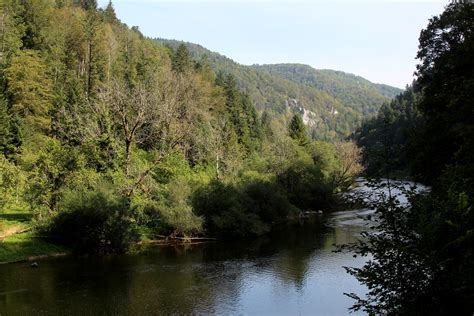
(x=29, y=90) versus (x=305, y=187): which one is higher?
(x=29, y=90)

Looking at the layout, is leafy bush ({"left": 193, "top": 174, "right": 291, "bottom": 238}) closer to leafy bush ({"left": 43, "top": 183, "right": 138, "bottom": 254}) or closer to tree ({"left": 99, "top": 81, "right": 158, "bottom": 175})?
tree ({"left": 99, "top": 81, "right": 158, "bottom": 175})

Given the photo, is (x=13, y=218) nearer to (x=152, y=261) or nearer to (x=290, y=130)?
(x=152, y=261)

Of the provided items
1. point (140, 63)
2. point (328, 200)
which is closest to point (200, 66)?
point (140, 63)

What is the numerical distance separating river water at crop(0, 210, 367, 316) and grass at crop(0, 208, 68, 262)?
1.79 m

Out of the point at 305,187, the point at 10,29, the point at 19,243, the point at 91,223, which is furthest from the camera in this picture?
the point at 305,187

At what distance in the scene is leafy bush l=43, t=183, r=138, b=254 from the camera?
129ft

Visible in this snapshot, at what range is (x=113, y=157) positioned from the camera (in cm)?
4891

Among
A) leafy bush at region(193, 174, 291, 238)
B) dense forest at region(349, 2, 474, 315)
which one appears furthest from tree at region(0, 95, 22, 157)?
dense forest at region(349, 2, 474, 315)

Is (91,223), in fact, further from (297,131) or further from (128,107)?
(297,131)

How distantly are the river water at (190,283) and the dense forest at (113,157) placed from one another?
4494 millimetres

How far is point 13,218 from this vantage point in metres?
43.3

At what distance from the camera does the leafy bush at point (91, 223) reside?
129 feet

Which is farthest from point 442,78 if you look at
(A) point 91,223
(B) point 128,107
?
(B) point 128,107

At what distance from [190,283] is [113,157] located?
73.9ft
